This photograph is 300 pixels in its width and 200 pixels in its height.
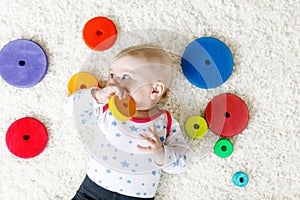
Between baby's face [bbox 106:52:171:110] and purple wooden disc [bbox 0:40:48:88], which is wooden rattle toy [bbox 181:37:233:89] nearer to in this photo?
baby's face [bbox 106:52:171:110]


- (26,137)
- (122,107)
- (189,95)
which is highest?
(189,95)

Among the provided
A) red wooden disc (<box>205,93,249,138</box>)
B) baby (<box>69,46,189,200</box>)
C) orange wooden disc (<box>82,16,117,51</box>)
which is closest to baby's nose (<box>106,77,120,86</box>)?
baby (<box>69,46,189,200</box>)

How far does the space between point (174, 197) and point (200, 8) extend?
1.37 ft

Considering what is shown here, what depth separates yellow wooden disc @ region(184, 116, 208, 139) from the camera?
858mm

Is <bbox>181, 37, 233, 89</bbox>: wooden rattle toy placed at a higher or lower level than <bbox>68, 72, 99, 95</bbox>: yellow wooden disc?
higher

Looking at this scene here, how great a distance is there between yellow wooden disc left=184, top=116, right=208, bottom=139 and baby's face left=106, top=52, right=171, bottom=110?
0.12 metres

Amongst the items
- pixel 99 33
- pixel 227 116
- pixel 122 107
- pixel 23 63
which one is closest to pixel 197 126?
pixel 227 116

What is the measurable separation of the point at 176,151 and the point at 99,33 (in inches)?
11.8

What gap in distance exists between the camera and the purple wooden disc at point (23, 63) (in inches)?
33.8

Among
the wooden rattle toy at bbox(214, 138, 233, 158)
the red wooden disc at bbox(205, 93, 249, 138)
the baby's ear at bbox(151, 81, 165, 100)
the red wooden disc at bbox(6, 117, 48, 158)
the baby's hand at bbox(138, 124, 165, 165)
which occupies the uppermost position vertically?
the red wooden disc at bbox(205, 93, 249, 138)

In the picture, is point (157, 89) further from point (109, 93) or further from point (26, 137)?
point (26, 137)

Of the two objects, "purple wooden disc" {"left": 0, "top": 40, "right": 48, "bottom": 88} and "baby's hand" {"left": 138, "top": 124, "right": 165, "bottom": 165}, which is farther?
"purple wooden disc" {"left": 0, "top": 40, "right": 48, "bottom": 88}

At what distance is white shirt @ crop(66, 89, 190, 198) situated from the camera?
0.80m

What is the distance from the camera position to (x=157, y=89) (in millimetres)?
791
